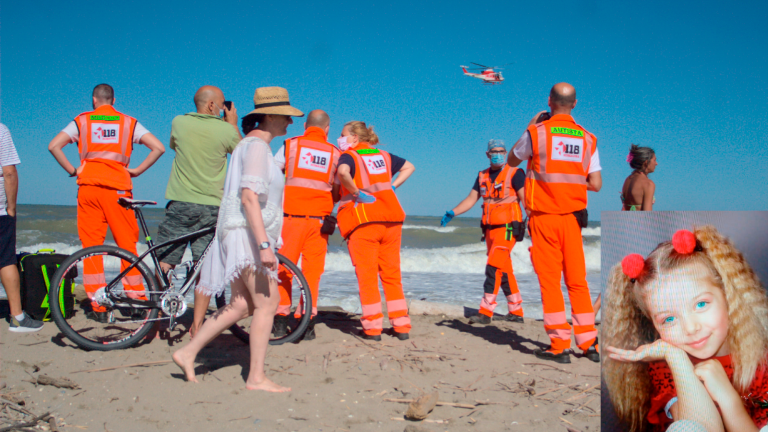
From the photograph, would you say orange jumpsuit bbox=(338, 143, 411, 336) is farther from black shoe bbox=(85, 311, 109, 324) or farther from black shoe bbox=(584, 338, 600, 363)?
black shoe bbox=(85, 311, 109, 324)

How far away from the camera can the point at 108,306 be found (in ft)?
13.3

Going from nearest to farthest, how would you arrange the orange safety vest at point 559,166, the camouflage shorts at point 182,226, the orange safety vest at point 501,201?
1. the orange safety vest at point 559,166
2. the camouflage shorts at point 182,226
3. the orange safety vest at point 501,201

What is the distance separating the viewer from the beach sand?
2.74 meters

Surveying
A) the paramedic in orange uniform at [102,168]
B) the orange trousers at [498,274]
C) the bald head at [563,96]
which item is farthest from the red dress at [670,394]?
the paramedic in orange uniform at [102,168]

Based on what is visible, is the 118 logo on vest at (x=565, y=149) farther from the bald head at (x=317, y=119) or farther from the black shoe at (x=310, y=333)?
the black shoe at (x=310, y=333)

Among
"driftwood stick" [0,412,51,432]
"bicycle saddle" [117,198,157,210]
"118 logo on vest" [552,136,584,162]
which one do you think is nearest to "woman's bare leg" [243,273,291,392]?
"driftwood stick" [0,412,51,432]

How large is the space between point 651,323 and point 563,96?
10.4 feet

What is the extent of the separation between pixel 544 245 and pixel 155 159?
354 centimetres

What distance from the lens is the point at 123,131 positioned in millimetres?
4699

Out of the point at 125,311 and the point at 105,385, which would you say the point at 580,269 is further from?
the point at 125,311

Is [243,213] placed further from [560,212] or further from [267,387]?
[560,212]

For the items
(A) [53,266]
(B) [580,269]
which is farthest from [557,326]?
(A) [53,266]

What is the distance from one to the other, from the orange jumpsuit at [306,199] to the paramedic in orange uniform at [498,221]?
4.93ft

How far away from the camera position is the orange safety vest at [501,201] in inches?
222
